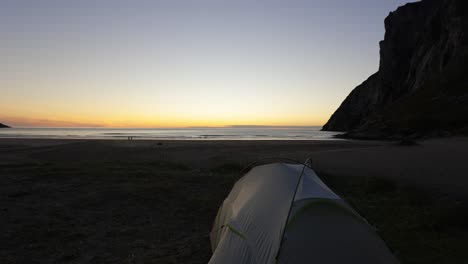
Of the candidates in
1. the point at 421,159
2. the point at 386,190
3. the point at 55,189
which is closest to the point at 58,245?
the point at 55,189

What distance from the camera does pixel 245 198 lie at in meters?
5.93

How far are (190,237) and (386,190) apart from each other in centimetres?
737

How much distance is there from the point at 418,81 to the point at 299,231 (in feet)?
244

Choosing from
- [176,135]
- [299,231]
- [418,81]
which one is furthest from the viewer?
[176,135]

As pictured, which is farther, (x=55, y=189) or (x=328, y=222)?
(x=55, y=189)

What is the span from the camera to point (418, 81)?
6812cm

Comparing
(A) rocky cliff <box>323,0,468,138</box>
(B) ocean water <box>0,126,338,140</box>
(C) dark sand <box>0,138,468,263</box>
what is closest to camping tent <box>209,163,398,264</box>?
(C) dark sand <box>0,138,468,263</box>

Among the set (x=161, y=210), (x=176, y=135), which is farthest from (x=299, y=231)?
(x=176, y=135)

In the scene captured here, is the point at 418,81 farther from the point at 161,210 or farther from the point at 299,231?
the point at 299,231

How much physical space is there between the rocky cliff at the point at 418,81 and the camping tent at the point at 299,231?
38.9 meters

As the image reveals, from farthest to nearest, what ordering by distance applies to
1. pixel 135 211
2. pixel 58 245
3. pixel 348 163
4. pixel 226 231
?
pixel 348 163 → pixel 135 211 → pixel 58 245 → pixel 226 231

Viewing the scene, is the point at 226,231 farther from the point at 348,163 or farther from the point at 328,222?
the point at 348,163

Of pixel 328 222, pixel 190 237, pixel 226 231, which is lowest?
pixel 190 237

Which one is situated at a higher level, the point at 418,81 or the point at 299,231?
the point at 418,81
